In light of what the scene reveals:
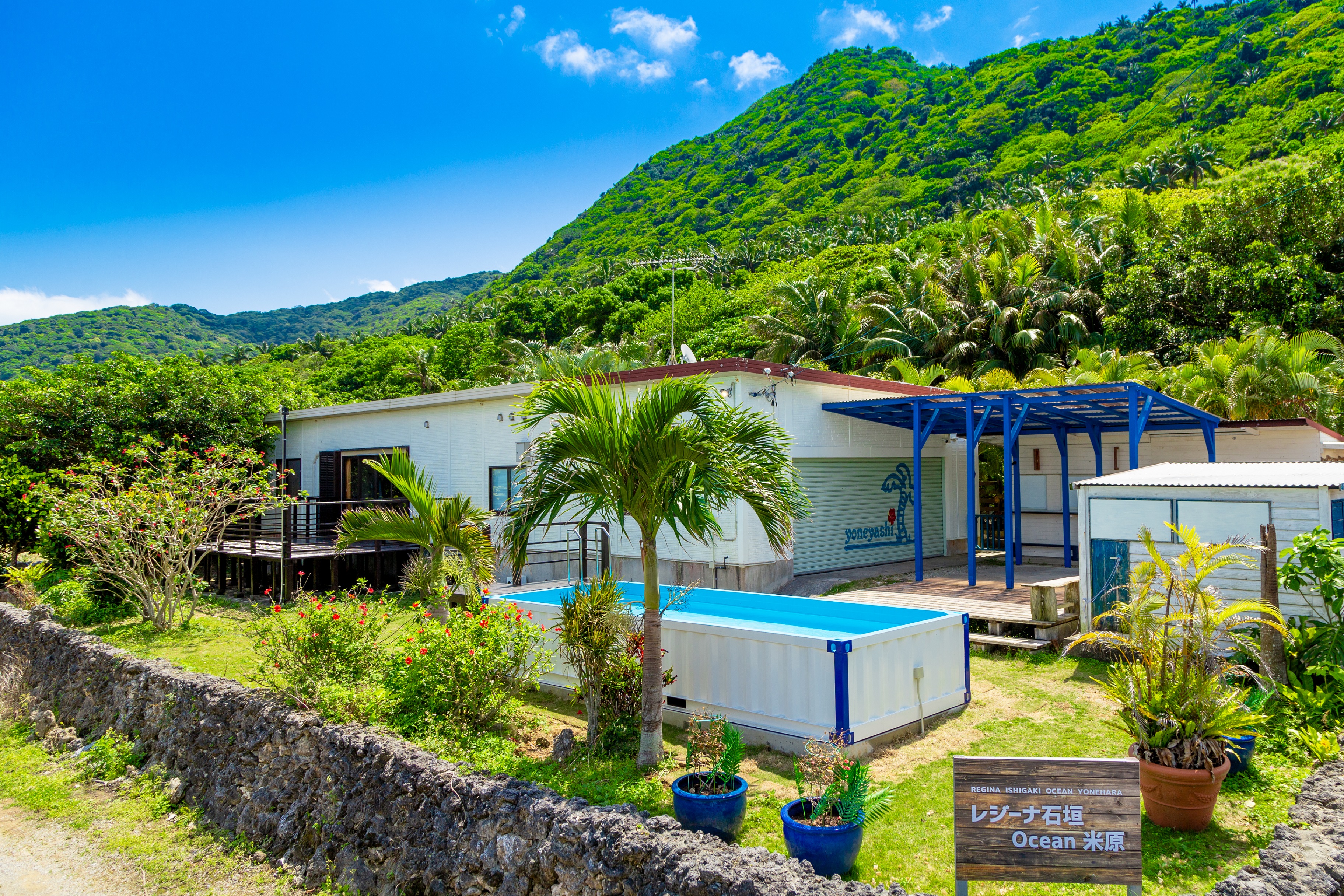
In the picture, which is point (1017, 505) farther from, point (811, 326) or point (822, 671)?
point (811, 326)

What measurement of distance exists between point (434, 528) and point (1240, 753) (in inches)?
362

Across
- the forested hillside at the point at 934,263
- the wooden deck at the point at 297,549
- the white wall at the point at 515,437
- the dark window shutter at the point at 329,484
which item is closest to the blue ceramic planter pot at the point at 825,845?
the forested hillside at the point at 934,263

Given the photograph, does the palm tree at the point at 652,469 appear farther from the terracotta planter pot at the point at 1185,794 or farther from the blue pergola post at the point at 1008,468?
the blue pergola post at the point at 1008,468

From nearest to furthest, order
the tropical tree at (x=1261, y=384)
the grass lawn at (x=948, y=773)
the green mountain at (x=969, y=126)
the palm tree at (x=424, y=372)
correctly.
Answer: the grass lawn at (x=948, y=773), the tropical tree at (x=1261, y=384), the palm tree at (x=424, y=372), the green mountain at (x=969, y=126)

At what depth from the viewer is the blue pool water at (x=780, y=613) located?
7.36 metres

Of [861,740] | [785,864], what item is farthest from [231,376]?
[785,864]

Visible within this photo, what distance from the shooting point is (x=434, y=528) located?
11.1 metres

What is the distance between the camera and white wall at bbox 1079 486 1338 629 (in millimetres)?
7871

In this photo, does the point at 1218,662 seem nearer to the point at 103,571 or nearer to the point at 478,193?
the point at 103,571

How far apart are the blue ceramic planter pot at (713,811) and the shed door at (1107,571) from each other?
6.08 metres

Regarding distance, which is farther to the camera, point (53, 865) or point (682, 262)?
point (682, 262)

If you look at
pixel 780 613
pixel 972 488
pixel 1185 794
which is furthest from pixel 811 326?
pixel 1185 794

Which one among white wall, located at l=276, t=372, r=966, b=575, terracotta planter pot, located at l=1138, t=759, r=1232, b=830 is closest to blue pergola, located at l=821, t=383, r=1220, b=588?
white wall, located at l=276, t=372, r=966, b=575

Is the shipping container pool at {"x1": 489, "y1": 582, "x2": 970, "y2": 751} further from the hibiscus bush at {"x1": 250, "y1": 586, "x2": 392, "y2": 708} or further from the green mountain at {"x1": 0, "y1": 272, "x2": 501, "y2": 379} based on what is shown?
the green mountain at {"x1": 0, "y1": 272, "x2": 501, "y2": 379}
